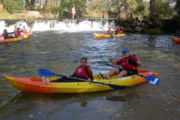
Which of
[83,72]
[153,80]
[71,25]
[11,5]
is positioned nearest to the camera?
[83,72]

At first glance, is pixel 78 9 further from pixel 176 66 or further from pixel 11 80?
pixel 11 80

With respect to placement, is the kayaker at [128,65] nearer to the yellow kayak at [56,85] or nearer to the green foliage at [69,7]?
the yellow kayak at [56,85]

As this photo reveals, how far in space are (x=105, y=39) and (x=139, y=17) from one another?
7344 mm

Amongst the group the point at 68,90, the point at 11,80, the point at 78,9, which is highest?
the point at 78,9

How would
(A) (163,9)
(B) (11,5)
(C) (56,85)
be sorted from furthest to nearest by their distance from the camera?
(B) (11,5), (A) (163,9), (C) (56,85)

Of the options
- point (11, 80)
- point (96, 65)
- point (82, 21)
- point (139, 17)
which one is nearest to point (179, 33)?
point (139, 17)

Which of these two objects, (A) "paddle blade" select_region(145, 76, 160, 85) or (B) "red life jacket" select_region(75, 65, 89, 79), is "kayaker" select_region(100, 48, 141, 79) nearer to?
(A) "paddle blade" select_region(145, 76, 160, 85)

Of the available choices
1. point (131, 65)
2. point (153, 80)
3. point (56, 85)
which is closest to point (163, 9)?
point (131, 65)

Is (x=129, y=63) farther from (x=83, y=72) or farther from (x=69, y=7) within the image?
(x=69, y=7)

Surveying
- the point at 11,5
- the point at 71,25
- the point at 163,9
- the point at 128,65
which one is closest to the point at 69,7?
the point at 11,5

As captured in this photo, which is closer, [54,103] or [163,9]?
[54,103]

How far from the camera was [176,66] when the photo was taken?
7559 millimetres

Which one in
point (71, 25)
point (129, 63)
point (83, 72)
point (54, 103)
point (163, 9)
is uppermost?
point (163, 9)

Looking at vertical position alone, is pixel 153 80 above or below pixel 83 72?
below
